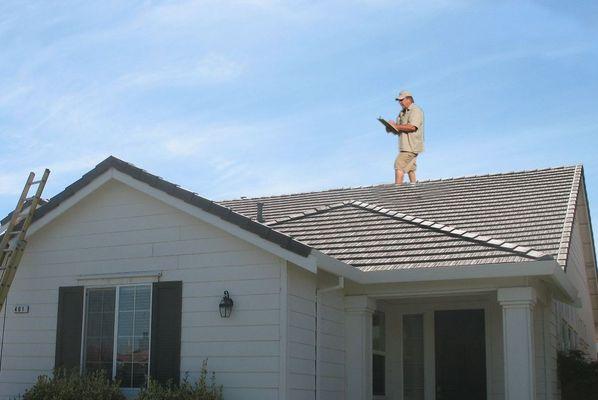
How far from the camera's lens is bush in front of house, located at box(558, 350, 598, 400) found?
11.4 metres

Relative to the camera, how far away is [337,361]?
10.9 metres

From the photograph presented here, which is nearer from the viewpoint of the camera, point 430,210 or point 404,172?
point 430,210

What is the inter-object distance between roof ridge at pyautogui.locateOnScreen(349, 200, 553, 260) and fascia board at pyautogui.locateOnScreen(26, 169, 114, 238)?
440cm

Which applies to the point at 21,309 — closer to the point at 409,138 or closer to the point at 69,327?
the point at 69,327

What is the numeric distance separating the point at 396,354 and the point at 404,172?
20.0ft

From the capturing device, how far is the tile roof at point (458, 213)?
35.8 ft

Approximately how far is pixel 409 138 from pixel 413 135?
110mm

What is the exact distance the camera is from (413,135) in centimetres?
1811

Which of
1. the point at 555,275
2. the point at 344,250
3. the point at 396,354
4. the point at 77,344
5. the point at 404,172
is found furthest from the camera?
the point at 404,172

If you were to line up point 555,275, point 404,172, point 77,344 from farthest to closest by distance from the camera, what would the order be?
point 404,172
point 77,344
point 555,275

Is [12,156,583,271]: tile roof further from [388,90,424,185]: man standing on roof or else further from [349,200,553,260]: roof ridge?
[388,90,424,185]: man standing on roof

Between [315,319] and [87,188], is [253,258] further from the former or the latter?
[87,188]

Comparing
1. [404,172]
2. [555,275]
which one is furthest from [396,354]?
[404,172]

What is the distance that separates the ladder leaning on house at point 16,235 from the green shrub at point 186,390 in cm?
243
